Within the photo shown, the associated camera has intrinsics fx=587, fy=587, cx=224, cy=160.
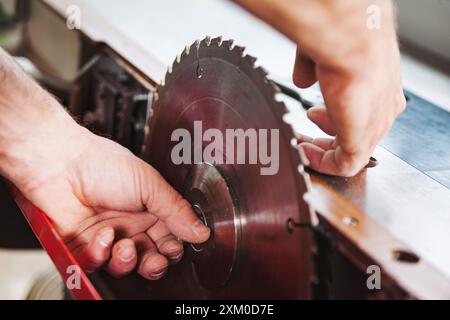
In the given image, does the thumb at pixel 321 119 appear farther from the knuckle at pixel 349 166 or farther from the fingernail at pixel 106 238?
the fingernail at pixel 106 238

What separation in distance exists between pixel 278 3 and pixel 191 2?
128cm

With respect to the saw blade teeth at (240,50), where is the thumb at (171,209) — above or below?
below

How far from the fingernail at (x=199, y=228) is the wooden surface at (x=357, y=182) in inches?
6.9

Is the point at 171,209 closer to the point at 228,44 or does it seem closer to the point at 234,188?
the point at 234,188

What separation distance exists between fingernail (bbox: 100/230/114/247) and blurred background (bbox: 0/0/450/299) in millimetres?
492

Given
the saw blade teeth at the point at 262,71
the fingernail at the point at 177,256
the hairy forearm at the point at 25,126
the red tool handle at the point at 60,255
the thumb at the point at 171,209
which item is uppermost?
the saw blade teeth at the point at 262,71

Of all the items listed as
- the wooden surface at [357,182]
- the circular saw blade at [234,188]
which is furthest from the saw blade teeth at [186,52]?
the wooden surface at [357,182]

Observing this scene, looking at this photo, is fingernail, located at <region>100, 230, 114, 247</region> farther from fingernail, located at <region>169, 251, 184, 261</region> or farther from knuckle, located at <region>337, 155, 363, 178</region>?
knuckle, located at <region>337, 155, 363, 178</region>

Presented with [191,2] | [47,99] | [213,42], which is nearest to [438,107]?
[213,42]

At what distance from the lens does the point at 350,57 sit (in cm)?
60

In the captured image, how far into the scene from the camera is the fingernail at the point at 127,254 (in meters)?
0.90

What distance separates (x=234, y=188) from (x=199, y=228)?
107mm

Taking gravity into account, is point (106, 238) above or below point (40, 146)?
below

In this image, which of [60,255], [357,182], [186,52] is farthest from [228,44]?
[60,255]
